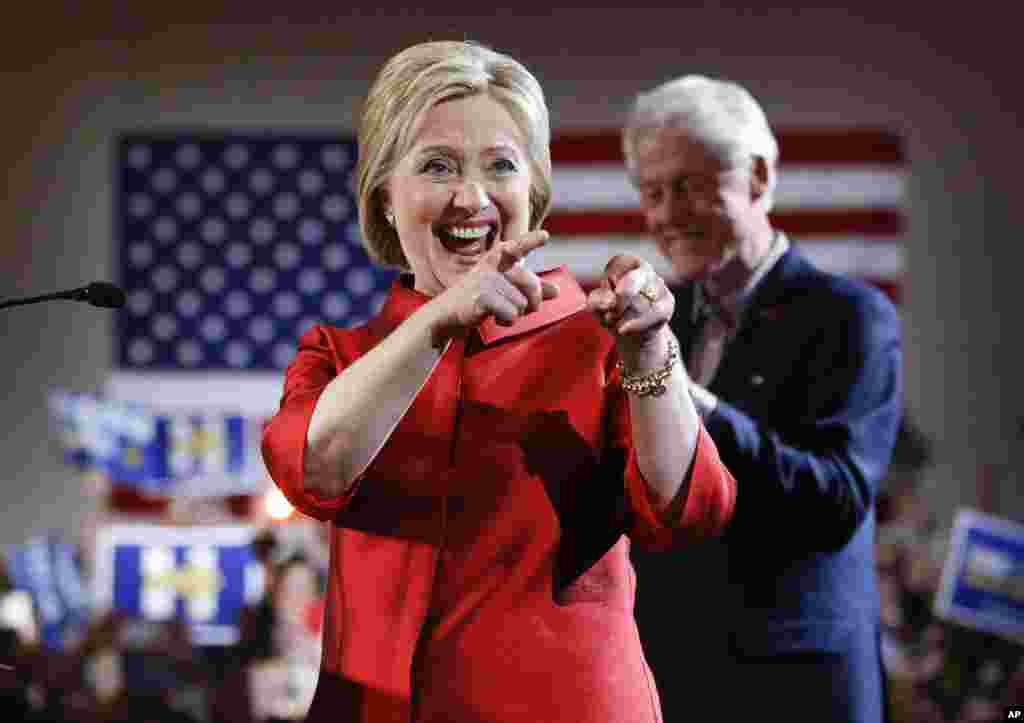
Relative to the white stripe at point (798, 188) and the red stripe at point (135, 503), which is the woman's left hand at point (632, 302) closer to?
the white stripe at point (798, 188)

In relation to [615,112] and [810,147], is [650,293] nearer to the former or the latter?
[810,147]

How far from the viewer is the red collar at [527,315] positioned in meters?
1.21

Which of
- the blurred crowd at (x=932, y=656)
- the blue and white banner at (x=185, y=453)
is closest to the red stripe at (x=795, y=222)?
the blurred crowd at (x=932, y=656)

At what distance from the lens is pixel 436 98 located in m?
1.20

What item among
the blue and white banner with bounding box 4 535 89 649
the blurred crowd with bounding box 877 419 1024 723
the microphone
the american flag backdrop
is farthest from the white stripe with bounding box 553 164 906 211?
the microphone

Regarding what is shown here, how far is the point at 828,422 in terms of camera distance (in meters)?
1.77

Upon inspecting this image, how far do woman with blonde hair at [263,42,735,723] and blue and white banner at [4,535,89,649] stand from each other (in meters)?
5.27

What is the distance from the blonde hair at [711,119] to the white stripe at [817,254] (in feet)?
15.9

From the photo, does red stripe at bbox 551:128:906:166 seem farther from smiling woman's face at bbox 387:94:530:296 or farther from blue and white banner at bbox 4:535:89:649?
smiling woman's face at bbox 387:94:530:296

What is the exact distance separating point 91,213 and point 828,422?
6263 mm

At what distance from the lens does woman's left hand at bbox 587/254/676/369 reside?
1.09 meters

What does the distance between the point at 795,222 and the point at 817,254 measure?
17 cm

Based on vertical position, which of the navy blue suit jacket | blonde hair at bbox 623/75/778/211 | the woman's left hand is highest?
blonde hair at bbox 623/75/778/211

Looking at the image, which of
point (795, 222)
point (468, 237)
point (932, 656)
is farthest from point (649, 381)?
point (795, 222)
